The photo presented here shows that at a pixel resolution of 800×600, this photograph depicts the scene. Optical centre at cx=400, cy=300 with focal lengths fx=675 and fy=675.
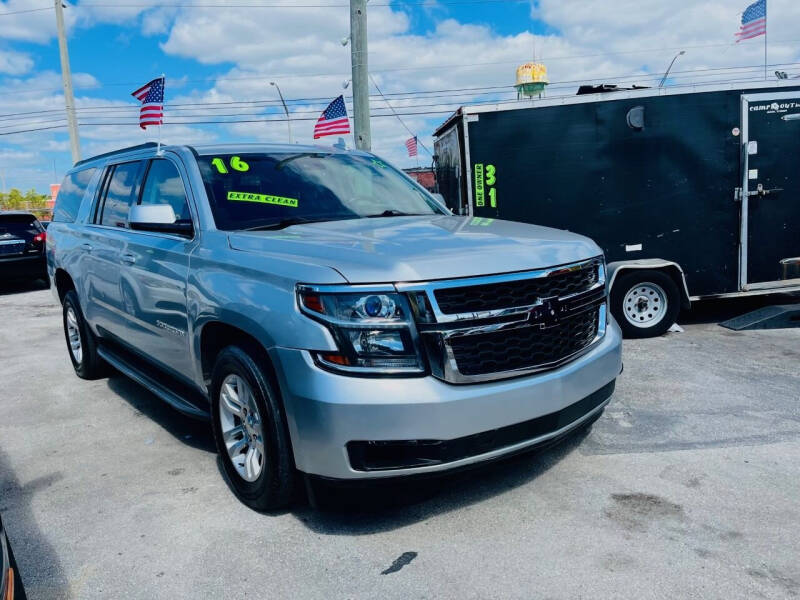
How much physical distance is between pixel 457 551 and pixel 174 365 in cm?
211

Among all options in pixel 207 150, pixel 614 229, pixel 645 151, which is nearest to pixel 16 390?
pixel 207 150

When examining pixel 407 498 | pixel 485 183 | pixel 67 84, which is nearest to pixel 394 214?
pixel 407 498

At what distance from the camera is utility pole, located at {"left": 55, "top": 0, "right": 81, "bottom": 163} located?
64.4 feet

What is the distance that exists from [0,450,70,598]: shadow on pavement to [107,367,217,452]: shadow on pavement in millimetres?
815

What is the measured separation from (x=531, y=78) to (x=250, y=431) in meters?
40.9

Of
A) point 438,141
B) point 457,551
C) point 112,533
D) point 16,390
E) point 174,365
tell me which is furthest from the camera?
point 438,141

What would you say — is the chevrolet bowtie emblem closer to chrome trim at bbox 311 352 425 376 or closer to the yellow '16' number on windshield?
chrome trim at bbox 311 352 425 376

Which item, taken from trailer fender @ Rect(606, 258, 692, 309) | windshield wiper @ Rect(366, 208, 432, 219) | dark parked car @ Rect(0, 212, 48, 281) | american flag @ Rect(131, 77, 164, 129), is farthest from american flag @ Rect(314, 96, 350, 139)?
windshield wiper @ Rect(366, 208, 432, 219)

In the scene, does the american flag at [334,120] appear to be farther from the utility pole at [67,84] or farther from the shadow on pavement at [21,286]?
the utility pole at [67,84]

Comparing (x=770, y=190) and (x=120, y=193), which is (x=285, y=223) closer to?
(x=120, y=193)

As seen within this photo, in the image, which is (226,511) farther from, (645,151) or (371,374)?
(645,151)

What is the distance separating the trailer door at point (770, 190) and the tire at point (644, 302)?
977 millimetres

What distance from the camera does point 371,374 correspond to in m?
2.74

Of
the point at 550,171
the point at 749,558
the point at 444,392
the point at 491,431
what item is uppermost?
the point at 550,171
